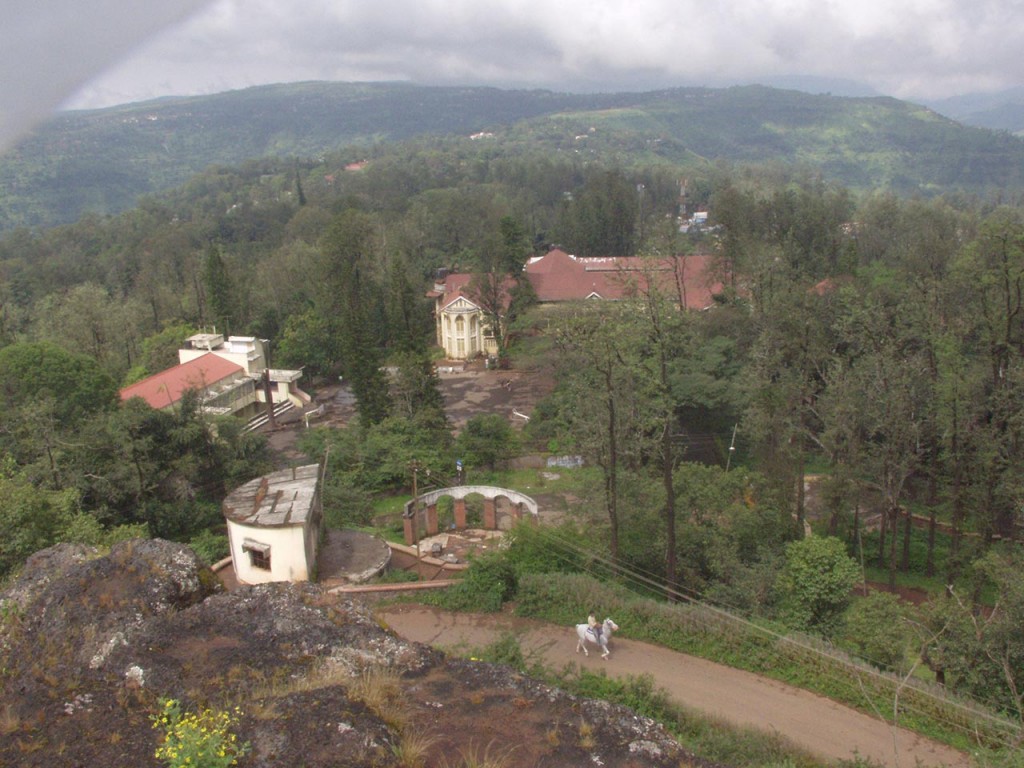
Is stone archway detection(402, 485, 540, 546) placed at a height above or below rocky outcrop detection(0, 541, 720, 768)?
below

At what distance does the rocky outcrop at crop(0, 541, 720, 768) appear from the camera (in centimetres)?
457

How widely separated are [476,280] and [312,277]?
875 centimetres

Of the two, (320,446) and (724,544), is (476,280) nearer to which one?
(320,446)

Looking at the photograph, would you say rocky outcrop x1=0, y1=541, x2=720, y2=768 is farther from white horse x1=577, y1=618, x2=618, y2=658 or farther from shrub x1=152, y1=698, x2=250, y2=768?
white horse x1=577, y1=618, x2=618, y2=658

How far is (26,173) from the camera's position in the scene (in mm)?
61781

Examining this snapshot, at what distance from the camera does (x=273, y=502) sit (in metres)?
12.3

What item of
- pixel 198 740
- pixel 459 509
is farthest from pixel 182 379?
pixel 198 740

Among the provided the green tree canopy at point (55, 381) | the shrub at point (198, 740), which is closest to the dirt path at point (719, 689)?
the shrub at point (198, 740)

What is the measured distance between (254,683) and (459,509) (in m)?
11.5

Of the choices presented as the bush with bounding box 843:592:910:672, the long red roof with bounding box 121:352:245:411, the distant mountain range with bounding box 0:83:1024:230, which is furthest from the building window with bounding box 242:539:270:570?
the distant mountain range with bounding box 0:83:1024:230

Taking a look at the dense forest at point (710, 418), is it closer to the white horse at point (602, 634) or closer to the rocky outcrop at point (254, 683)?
the white horse at point (602, 634)

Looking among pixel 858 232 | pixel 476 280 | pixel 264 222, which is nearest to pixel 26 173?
pixel 264 222

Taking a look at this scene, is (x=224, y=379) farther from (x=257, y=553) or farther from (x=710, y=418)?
(x=710, y=418)

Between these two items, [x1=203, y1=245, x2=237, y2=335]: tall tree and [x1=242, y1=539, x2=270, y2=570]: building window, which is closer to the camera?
[x1=242, y1=539, x2=270, y2=570]: building window
